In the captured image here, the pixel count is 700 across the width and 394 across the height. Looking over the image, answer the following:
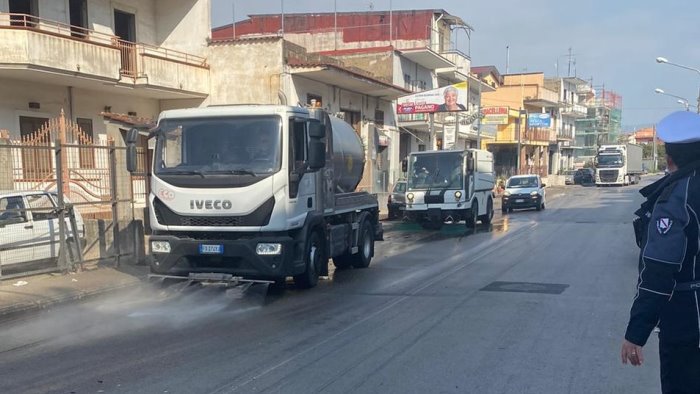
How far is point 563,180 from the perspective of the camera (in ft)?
217

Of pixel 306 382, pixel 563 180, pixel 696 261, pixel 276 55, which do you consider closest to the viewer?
pixel 696 261

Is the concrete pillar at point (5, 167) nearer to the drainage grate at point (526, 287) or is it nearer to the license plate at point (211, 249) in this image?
the license plate at point (211, 249)

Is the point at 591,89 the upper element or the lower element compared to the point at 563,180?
upper

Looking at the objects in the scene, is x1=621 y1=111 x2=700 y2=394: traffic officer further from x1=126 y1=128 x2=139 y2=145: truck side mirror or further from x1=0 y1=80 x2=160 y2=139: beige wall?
x1=0 y1=80 x2=160 y2=139: beige wall

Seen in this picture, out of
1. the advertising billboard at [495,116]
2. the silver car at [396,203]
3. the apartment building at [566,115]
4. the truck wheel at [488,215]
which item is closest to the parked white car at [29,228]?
the silver car at [396,203]

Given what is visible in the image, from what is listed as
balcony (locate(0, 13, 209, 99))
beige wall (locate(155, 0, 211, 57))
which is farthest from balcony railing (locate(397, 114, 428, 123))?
balcony (locate(0, 13, 209, 99))

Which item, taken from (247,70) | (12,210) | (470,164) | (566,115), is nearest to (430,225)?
(470,164)

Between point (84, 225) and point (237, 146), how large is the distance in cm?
462

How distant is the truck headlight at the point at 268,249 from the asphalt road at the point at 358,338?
69 cm

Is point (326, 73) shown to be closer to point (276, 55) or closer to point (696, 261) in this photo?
point (276, 55)

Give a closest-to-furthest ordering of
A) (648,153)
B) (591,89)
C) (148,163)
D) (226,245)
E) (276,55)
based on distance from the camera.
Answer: (226,245)
(148,163)
(276,55)
(591,89)
(648,153)

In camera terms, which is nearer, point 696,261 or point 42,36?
point 696,261

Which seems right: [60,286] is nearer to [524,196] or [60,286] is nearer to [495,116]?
[524,196]

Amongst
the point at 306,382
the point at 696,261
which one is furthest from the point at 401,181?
the point at 696,261
